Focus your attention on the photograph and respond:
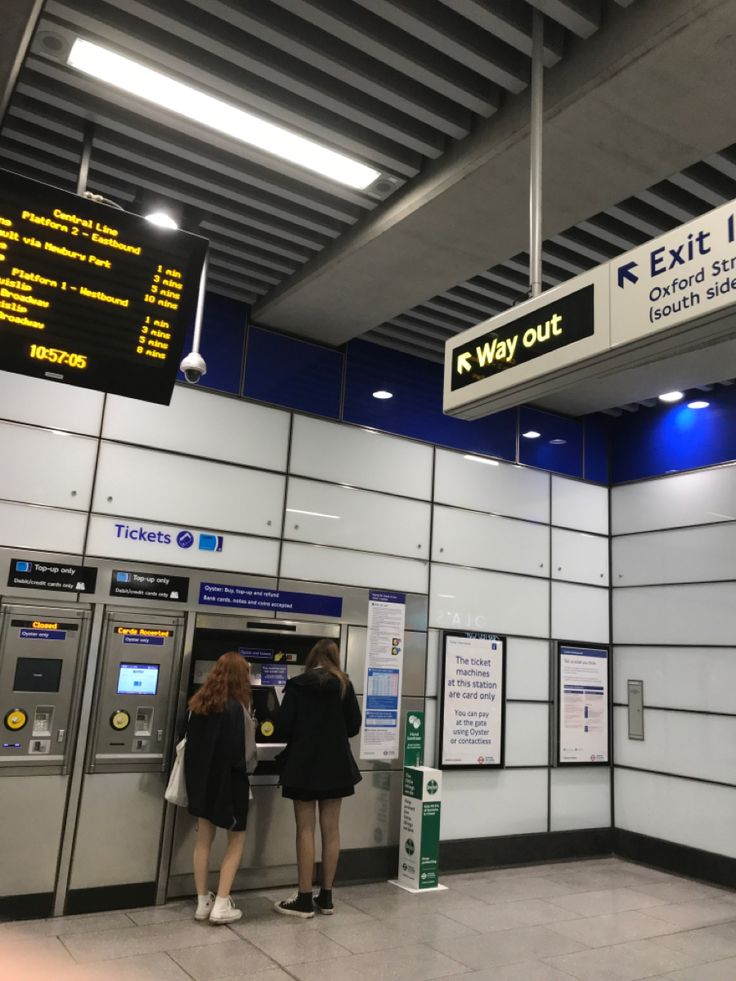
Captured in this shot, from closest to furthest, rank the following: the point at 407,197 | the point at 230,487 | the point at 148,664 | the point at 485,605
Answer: the point at 407,197 < the point at 148,664 < the point at 230,487 < the point at 485,605

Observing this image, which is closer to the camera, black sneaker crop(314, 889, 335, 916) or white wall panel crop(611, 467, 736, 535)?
black sneaker crop(314, 889, 335, 916)

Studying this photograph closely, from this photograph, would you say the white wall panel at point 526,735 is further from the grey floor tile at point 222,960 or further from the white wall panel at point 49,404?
the white wall panel at point 49,404

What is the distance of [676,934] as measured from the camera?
4.88m

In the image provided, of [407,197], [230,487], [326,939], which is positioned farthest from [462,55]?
[326,939]

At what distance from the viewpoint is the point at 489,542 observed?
687 cm

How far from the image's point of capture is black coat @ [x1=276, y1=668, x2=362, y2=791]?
475 centimetres

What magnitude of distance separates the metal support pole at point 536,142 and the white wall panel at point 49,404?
3.04 metres

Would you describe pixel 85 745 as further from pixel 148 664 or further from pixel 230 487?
pixel 230 487

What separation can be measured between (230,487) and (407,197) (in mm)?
2388

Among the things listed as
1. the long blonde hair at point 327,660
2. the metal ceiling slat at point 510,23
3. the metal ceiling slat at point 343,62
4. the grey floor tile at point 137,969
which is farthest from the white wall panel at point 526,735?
the metal ceiling slat at point 510,23

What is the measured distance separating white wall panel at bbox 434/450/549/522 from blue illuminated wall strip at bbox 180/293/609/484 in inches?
4.6

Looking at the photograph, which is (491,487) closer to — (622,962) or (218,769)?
(218,769)

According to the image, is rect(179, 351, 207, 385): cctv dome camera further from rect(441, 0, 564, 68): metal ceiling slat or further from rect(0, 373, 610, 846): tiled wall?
rect(441, 0, 564, 68): metal ceiling slat

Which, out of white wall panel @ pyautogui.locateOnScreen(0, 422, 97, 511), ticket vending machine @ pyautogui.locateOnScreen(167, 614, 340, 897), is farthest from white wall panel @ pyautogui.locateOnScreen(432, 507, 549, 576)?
white wall panel @ pyautogui.locateOnScreen(0, 422, 97, 511)
